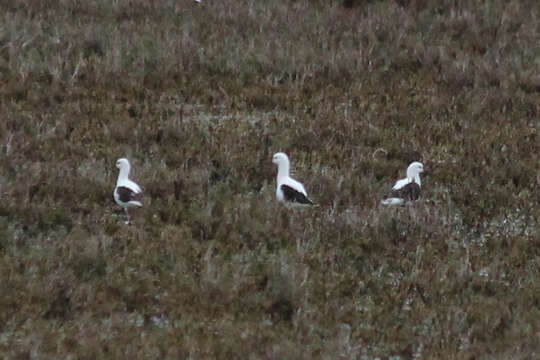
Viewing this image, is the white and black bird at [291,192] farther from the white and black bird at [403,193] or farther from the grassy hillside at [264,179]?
the white and black bird at [403,193]

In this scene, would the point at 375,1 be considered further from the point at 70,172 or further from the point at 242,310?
the point at 242,310

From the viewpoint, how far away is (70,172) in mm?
10227

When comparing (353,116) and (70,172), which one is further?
(353,116)

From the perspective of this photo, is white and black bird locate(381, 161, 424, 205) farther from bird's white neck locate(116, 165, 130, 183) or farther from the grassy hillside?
bird's white neck locate(116, 165, 130, 183)

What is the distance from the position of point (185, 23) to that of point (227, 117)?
451 centimetres

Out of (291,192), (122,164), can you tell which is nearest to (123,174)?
(122,164)

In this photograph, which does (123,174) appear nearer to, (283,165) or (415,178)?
(283,165)

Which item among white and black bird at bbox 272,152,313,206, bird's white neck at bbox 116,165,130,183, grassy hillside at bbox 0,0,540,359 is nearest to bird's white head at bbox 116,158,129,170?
bird's white neck at bbox 116,165,130,183

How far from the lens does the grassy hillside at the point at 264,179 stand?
7355 millimetres

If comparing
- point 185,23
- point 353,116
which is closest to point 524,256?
point 353,116

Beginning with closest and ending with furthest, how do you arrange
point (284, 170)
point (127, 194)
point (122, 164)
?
point (127, 194) < point (122, 164) < point (284, 170)

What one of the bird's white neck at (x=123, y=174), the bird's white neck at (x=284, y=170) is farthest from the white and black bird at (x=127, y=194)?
the bird's white neck at (x=284, y=170)

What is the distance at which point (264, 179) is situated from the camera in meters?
11.0

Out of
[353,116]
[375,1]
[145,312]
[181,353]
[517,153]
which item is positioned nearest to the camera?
[181,353]
